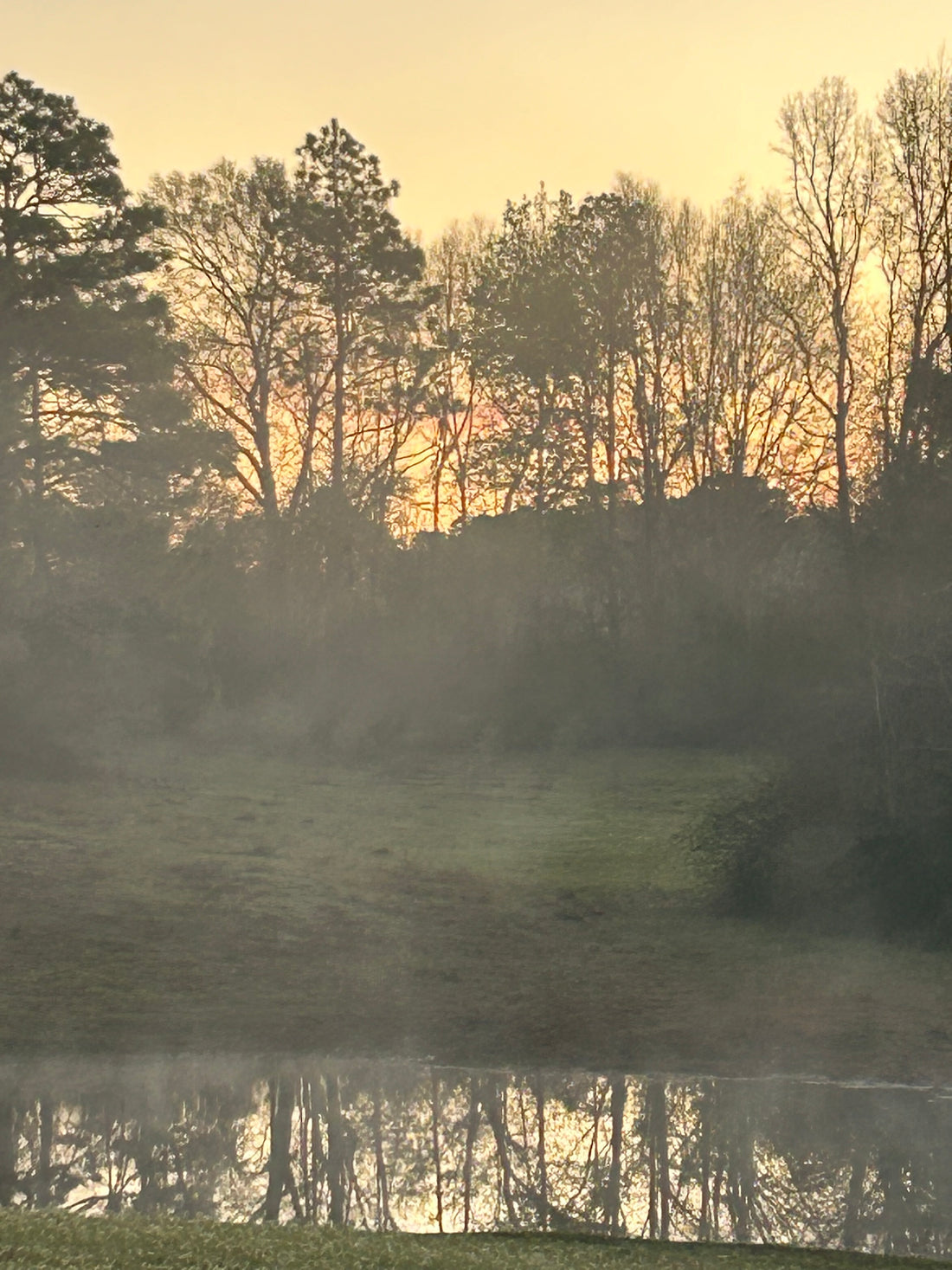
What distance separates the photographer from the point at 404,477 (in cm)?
3884

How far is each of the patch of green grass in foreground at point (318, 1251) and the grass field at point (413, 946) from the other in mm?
4282

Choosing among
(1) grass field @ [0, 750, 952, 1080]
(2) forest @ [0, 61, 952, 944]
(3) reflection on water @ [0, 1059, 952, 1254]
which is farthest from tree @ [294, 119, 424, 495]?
(3) reflection on water @ [0, 1059, 952, 1254]

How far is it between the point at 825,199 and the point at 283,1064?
25807 mm

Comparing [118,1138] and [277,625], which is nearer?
[118,1138]

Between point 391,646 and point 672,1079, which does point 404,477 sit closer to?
point 391,646

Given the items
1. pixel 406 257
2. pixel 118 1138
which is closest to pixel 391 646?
pixel 406 257

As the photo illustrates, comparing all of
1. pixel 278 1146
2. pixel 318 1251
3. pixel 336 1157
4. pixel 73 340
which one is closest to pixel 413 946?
pixel 278 1146

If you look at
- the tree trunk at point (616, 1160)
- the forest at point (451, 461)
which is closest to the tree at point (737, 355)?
the forest at point (451, 461)

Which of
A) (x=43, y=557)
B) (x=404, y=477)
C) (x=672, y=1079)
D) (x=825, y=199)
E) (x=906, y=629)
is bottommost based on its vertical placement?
(x=672, y=1079)

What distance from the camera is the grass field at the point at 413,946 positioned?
1198 cm

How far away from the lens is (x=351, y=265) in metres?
37.0

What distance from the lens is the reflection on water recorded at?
7.91 meters

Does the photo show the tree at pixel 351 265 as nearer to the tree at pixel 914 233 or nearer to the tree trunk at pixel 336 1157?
the tree at pixel 914 233

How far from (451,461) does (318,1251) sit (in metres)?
35.3
